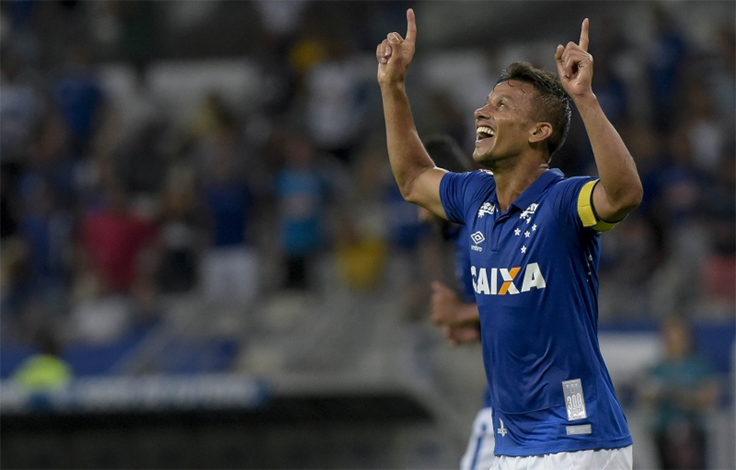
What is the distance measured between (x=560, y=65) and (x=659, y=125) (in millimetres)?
8530

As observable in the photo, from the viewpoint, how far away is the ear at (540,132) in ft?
12.0

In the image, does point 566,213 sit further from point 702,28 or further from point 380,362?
point 702,28

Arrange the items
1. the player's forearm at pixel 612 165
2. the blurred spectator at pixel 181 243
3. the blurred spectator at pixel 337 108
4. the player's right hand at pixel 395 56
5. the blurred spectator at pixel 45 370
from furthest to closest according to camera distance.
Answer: the blurred spectator at pixel 337 108 → the blurred spectator at pixel 181 243 → the blurred spectator at pixel 45 370 → the player's right hand at pixel 395 56 → the player's forearm at pixel 612 165

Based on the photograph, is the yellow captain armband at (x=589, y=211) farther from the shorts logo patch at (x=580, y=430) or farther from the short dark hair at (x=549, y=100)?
the shorts logo patch at (x=580, y=430)

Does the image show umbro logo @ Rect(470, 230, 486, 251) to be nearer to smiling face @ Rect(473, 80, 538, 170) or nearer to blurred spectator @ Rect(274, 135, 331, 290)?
smiling face @ Rect(473, 80, 538, 170)

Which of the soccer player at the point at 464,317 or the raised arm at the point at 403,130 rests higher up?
the raised arm at the point at 403,130

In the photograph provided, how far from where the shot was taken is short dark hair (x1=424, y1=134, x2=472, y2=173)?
5398mm

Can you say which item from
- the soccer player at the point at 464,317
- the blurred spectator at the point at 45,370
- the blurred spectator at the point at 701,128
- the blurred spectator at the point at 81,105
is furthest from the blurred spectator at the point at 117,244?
the soccer player at the point at 464,317

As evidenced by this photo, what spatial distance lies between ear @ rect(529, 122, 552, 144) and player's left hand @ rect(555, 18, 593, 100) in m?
0.32

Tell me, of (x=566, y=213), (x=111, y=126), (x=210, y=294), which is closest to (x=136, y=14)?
(x=111, y=126)

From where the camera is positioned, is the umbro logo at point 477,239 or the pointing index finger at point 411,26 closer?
the umbro logo at point 477,239

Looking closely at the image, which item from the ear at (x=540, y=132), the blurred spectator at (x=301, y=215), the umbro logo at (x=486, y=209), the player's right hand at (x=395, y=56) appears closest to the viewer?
the ear at (x=540, y=132)

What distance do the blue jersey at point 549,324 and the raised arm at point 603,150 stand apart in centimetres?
14

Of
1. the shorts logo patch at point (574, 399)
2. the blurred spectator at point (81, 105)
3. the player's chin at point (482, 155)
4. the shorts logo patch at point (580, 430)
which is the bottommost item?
the shorts logo patch at point (580, 430)
